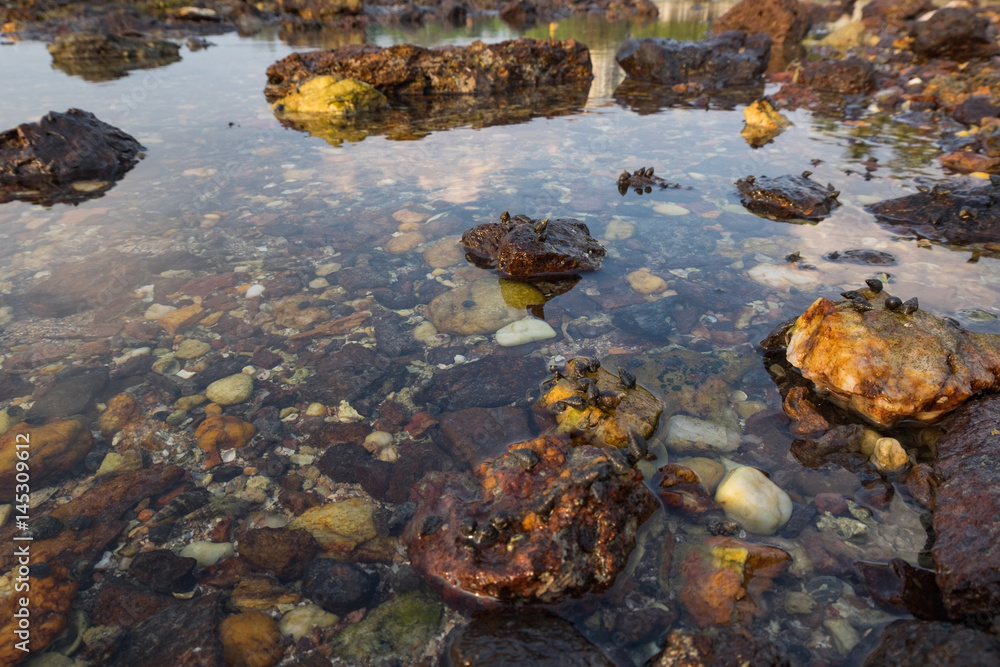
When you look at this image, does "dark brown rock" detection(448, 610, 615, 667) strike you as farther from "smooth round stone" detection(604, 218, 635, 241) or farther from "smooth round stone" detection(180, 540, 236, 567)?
"smooth round stone" detection(604, 218, 635, 241)

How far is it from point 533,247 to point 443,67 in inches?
477

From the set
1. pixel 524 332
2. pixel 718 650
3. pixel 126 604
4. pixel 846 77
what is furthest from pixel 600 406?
pixel 846 77

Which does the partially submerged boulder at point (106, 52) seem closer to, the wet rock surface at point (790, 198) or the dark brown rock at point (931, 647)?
the wet rock surface at point (790, 198)

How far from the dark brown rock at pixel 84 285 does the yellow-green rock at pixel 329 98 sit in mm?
8553

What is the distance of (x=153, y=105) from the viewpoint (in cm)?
1420

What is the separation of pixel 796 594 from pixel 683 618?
709 millimetres

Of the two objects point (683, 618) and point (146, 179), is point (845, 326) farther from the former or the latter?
point (146, 179)

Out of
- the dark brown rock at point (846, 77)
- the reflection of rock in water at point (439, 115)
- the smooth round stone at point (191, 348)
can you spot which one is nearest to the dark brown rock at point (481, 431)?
the smooth round stone at point (191, 348)

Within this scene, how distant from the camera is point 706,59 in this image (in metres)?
16.9

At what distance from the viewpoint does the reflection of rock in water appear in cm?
1212

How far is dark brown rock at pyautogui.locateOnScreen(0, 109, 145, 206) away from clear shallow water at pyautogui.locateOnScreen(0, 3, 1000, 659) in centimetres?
64

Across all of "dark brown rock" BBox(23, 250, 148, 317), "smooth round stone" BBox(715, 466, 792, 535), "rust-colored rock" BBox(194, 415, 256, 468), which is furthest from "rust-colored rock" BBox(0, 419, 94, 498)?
"smooth round stone" BBox(715, 466, 792, 535)

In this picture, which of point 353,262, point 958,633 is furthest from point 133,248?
point 958,633

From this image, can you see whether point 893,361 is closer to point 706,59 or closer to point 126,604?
point 126,604
